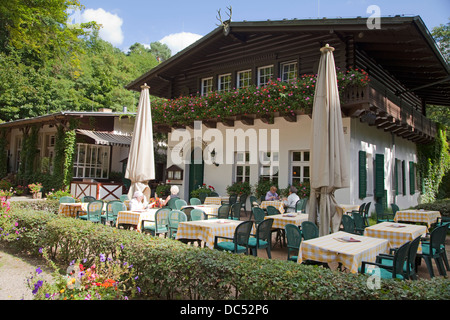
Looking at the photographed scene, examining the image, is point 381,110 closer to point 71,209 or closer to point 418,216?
point 418,216

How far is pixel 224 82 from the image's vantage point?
50.9 feet

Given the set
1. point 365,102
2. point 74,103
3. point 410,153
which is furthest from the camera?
point 74,103

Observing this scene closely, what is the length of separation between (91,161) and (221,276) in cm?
1852

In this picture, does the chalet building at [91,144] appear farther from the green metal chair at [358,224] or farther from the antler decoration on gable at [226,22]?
the green metal chair at [358,224]

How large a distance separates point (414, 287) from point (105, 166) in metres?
20.1

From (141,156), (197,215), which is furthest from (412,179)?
(141,156)

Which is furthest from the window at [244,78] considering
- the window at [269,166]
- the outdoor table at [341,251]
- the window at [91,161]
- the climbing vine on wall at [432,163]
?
the climbing vine on wall at [432,163]

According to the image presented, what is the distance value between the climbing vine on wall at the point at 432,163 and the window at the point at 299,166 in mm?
10105

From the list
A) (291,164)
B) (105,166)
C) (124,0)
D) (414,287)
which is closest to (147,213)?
(124,0)

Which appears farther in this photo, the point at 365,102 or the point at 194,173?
the point at 194,173

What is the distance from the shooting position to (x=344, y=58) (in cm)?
1167

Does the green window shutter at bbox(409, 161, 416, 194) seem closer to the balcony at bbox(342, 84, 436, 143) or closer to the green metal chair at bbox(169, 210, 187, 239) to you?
the balcony at bbox(342, 84, 436, 143)

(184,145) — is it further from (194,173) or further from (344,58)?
(344,58)

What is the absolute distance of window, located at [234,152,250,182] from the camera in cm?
1441
